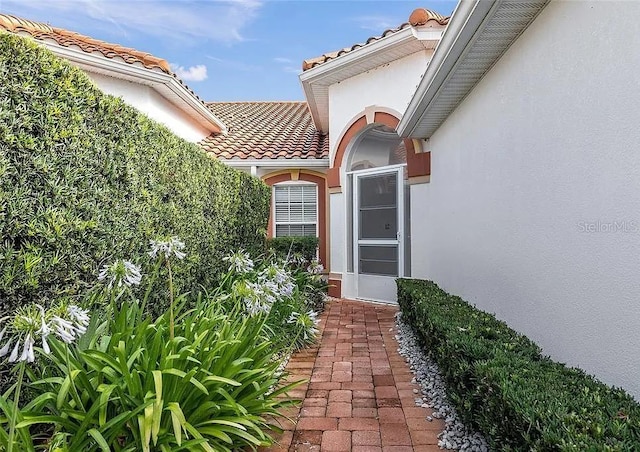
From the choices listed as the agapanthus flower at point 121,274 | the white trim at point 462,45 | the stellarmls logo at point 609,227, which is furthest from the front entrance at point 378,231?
the agapanthus flower at point 121,274

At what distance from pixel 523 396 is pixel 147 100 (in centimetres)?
819

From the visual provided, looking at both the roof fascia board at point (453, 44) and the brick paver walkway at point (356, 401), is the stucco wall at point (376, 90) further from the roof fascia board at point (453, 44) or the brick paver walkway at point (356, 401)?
the brick paver walkway at point (356, 401)

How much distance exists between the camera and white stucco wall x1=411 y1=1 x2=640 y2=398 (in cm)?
227

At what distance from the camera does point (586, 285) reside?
104 inches

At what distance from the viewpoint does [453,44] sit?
389 centimetres

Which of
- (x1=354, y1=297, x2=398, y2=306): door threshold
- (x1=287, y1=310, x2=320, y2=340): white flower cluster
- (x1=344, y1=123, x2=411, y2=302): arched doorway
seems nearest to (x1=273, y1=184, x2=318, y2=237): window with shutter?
(x1=344, y1=123, x2=411, y2=302): arched doorway

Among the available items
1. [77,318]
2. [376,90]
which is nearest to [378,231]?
[376,90]

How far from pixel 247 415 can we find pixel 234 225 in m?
4.18

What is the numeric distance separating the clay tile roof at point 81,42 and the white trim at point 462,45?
198 inches

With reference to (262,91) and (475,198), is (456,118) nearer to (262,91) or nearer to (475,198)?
(475,198)

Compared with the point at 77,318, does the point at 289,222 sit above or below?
above

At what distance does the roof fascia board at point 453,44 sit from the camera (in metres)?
3.33

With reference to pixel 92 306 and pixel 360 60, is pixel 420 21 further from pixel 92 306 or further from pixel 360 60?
pixel 92 306

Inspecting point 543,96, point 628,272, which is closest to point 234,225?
point 543,96
